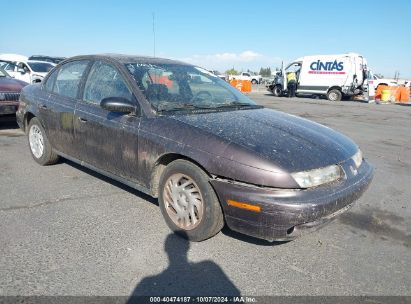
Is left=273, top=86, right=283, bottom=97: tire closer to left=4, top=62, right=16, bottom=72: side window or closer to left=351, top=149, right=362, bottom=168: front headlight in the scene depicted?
left=4, top=62, right=16, bottom=72: side window

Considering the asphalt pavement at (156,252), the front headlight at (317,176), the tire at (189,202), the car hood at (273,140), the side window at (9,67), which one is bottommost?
the asphalt pavement at (156,252)

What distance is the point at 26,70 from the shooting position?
15234mm

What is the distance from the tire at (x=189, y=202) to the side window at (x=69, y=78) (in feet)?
6.10

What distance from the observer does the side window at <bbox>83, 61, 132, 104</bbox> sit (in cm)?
378

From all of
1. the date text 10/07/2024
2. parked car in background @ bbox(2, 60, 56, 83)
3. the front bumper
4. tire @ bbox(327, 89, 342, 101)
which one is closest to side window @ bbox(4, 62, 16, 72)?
parked car in background @ bbox(2, 60, 56, 83)

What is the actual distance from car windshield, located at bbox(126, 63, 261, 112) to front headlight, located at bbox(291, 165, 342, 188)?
4.49 feet

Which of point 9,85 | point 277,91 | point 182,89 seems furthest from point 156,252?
point 277,91

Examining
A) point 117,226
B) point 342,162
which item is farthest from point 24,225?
point 342,162

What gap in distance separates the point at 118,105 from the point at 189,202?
1.14 metres

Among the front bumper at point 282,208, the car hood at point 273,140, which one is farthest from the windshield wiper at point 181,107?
the front bumper at point 282,208

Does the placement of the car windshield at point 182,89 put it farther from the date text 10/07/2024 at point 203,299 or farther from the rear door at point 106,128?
the date text 10/07/2024 at point 203,299

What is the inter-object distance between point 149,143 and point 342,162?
1722mm

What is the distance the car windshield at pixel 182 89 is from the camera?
3650 millimetres

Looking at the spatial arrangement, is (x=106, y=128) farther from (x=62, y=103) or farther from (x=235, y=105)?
(x=235, y=105)
